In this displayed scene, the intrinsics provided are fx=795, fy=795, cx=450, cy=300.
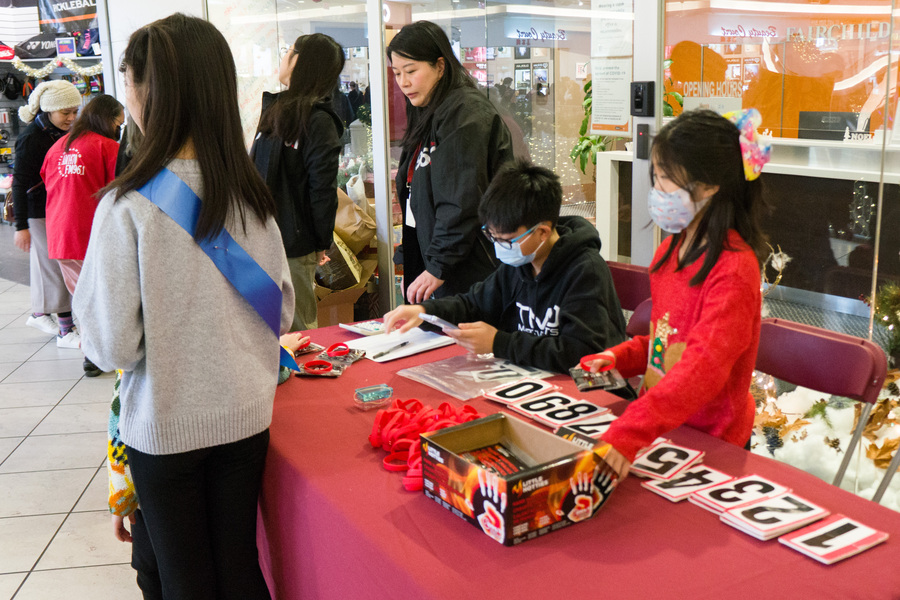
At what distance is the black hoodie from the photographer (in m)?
1.93

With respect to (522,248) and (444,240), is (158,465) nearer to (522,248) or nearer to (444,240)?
(522,248)

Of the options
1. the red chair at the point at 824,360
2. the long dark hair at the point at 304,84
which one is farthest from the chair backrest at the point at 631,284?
the long dark hair at the point at 304,84

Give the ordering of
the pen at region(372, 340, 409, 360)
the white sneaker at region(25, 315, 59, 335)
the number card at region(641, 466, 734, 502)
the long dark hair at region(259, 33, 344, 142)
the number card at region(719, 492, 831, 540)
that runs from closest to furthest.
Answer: the number card at region(719, 492, 831, 540) → the number card at region(641, 466, 734, 502) → the pen at region(372, 340, 409, 360) → the long dark hair at region(259, 33, 344, 142) → the white sneaker at region(25, 315, 59, 335)

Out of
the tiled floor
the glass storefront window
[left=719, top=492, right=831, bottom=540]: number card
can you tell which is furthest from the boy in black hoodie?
the tiled floor

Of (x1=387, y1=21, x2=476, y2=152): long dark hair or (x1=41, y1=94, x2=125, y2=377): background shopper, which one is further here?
(x1=41, y1=94, x2=125, y2=377): background shopper

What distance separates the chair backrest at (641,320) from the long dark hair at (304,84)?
1702 millimetres

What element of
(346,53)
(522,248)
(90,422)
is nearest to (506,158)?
(522,248)

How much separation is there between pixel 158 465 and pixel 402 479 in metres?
0.46

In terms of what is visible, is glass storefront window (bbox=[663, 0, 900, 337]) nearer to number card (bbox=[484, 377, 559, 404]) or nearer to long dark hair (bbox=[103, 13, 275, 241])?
number card (bbox=[484, 377, 559, 404])

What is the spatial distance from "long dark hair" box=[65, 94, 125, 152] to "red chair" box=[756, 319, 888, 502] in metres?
4.08

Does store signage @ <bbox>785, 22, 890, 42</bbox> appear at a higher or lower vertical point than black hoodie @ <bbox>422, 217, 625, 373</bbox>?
higher

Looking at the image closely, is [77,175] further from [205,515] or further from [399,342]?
[205,515]

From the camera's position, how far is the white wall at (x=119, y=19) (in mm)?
5743

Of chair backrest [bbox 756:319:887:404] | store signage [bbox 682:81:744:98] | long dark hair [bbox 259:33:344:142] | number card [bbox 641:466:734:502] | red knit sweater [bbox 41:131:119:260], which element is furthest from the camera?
red knit sweater [bbox 41:131:119:260]
